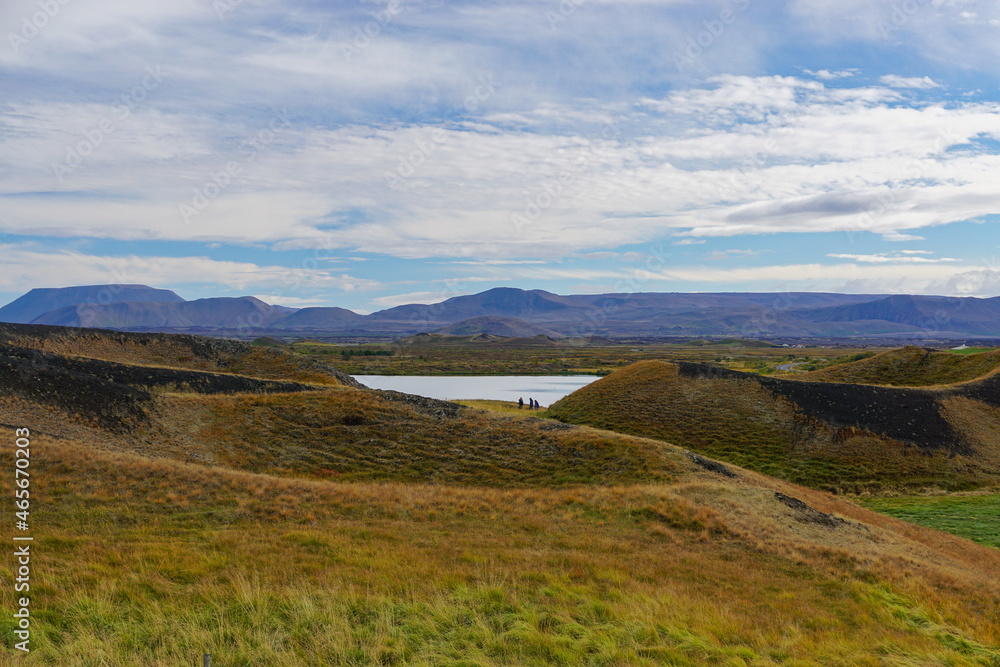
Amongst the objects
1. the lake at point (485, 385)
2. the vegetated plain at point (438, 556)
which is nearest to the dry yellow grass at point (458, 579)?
the vegetated plain at point (438, 556)

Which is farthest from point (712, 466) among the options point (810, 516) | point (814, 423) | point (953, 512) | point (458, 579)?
point (814, 423)

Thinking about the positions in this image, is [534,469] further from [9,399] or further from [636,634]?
[9,399]

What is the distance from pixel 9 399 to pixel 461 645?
2669 cm

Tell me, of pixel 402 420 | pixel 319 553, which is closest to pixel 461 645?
pixel 319 553

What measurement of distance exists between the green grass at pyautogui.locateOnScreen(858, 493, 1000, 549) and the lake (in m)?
53.7

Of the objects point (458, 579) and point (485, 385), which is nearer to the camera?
point (458, 579)

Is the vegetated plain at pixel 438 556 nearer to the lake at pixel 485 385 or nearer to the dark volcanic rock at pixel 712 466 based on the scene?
the dark volcanic rock at pixel 712 466

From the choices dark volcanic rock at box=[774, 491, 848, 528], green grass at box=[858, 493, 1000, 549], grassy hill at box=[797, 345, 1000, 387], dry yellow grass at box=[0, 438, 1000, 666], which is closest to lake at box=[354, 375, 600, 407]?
grassy hill at box=[797, 345, 1000, 387]

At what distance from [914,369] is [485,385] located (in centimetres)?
7350

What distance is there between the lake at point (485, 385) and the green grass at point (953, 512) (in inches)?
2116

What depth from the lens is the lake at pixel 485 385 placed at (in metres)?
94.0

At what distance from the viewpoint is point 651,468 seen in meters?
27.1

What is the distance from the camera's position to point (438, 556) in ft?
43.4

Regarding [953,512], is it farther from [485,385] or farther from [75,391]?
[485,385]
